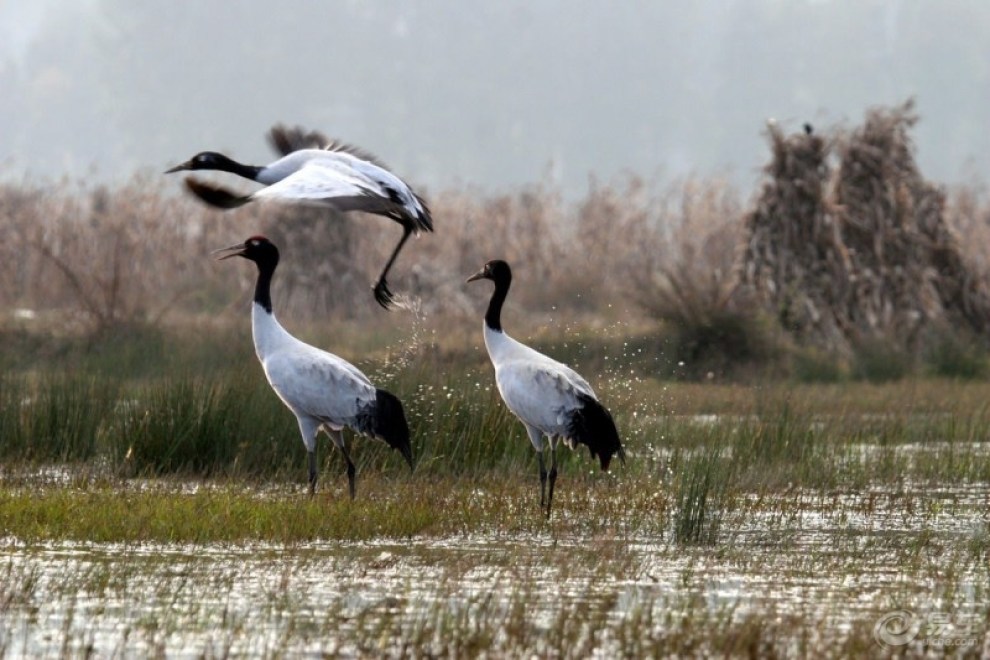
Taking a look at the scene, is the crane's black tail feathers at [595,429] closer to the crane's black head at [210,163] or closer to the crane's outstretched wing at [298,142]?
the crane's outstretched wing at [298,142]

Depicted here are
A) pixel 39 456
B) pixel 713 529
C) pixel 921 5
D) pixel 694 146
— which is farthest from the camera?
pixel 921 5

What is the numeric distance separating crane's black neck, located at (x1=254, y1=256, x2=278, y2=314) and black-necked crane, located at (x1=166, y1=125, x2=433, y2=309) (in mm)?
739

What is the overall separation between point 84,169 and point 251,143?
428 inches

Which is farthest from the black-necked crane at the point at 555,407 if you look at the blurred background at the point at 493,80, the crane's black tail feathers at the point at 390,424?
the blurred background at the point at 493,80

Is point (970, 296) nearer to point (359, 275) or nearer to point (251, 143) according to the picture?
point (359, 275)

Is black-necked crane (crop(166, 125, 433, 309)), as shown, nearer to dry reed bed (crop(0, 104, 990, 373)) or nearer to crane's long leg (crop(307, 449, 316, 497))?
crane's long leg (crop(307, 449, 316, 497))

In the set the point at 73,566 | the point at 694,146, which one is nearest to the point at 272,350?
the point at 73,566

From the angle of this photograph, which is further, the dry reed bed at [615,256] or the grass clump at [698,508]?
the dry reed bed at [615,256]

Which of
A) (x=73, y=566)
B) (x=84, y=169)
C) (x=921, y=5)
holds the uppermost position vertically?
(x=921, y=5)

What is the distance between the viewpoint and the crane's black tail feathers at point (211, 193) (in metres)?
8.53

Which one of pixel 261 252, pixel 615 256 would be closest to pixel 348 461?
pixel 261 252

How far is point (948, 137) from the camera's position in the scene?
385 feet

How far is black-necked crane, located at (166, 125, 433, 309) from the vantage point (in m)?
8.27

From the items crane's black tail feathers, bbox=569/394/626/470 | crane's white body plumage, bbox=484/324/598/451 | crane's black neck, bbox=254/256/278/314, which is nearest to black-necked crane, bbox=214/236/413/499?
crane's black neck, bbox=254/256/278/314
